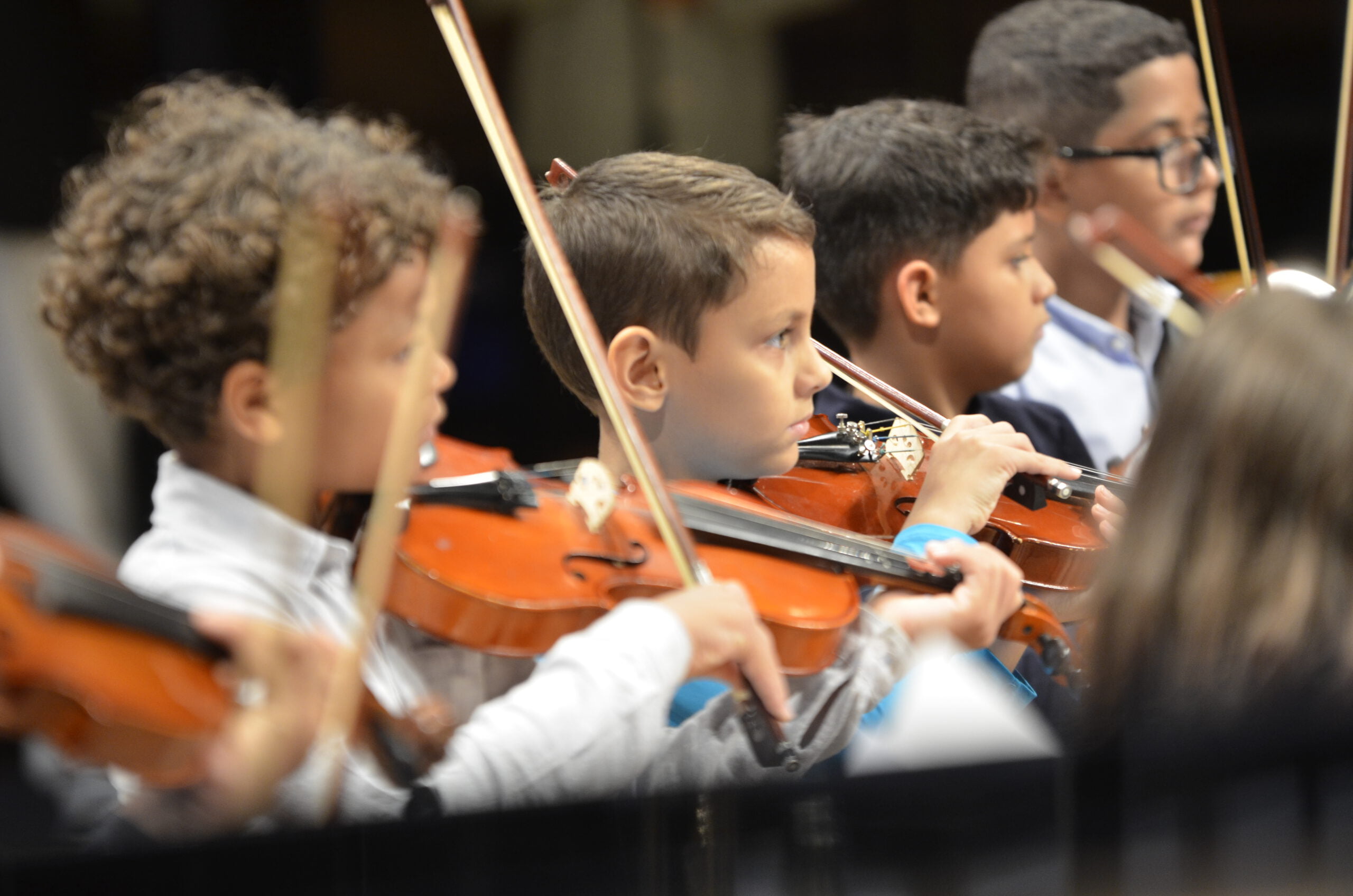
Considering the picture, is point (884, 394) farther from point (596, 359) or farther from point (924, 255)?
point (596, 359)

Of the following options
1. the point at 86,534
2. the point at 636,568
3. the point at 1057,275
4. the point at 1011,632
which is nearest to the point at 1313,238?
the point at 1057,275

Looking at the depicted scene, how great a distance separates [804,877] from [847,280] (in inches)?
23.0

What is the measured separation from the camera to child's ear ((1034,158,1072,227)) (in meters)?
1.45

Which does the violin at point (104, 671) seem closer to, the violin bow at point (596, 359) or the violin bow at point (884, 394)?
the violin bow at point (596, 359)

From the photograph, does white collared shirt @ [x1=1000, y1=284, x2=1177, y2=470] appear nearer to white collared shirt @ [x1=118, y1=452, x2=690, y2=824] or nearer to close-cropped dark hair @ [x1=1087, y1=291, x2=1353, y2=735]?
close-cropped dark hair @ [x1=1087, y1=291, x2=1353, y2=735]

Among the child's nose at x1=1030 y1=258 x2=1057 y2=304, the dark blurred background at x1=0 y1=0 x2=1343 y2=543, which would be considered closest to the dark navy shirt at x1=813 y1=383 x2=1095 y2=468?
the child's nose at x1=1030 y1=258 x2=1057 y2=304

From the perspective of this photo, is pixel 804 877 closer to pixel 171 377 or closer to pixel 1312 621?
pixel 1312 621

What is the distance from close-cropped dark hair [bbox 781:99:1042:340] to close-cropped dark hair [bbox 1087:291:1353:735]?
0.41m

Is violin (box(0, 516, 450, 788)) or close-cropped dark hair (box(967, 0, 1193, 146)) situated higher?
close-cropped dark hair (box(967, 0, 1193, 146))

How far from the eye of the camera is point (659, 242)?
110 cm

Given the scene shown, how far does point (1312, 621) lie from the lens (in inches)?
35.3

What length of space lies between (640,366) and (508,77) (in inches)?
14.1

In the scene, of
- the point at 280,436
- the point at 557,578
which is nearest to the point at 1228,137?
the point at 557,578

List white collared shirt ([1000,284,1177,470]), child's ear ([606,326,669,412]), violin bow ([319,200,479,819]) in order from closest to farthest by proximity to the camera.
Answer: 1. violin bow ([319,200,479,819])
2. child's ear ([606,326,669,412])
3. white collared shirt ([1000,284,1177,470])
